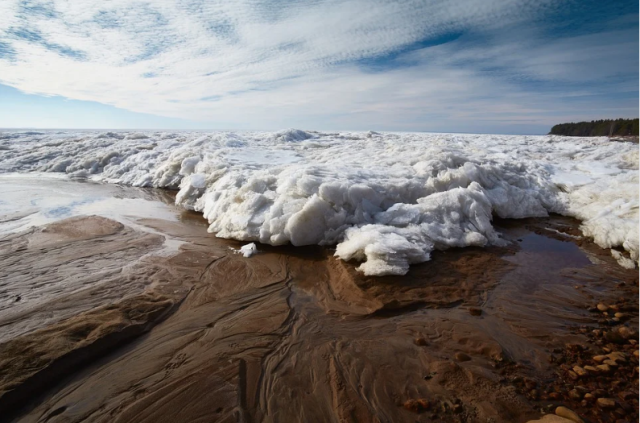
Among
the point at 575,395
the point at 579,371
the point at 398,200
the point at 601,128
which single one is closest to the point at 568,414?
the point at 575,395

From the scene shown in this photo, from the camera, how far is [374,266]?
4625 millimetres

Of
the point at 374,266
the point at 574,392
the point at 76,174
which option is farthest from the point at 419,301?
the point at 76,174

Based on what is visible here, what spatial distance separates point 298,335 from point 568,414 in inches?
98.2

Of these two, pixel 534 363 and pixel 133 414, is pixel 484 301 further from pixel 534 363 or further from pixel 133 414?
pixel 133 414

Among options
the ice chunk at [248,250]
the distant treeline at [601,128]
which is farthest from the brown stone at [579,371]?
the distant treeline at [601,128]

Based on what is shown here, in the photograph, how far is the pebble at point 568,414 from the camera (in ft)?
7.49

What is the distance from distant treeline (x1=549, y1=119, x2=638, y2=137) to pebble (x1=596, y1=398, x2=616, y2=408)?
131 feet

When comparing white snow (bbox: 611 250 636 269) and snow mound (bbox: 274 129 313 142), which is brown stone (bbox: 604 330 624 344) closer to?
white snow (bbox: 611 250 636 269)

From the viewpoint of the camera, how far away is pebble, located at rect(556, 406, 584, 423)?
228 cm

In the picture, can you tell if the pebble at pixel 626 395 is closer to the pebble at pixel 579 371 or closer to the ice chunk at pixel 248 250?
the pebble at pixel 579 371

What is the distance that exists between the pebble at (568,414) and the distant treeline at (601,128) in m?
40.4

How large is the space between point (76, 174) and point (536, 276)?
18417 mm

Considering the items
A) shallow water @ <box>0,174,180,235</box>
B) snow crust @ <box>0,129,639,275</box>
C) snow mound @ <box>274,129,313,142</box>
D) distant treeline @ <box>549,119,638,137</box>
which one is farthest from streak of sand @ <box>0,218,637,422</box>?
distant treeline @ <box>549,119,638,137</box>

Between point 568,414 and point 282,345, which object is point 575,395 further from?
point 282,345
